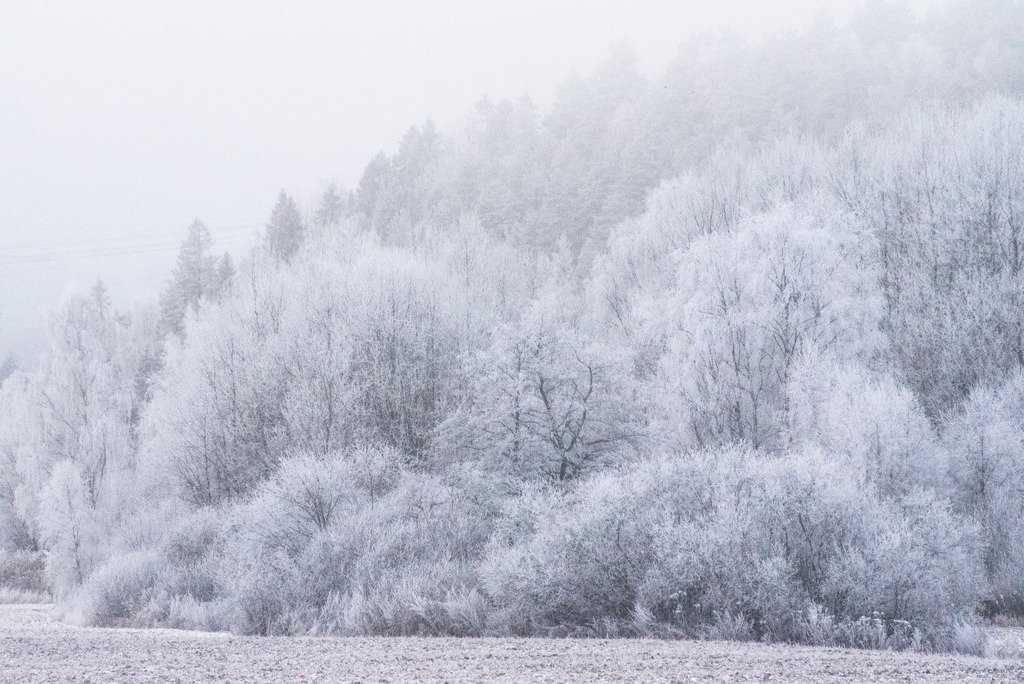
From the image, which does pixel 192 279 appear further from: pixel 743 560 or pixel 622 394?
pixel 743 560

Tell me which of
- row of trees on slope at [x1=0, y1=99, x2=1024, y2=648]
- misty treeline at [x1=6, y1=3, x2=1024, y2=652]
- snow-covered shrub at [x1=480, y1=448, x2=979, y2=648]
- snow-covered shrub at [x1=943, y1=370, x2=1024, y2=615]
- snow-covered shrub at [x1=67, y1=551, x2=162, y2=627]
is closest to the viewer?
snow-covered shrub at [x1=480, y1=448, x2=979, y2=648]

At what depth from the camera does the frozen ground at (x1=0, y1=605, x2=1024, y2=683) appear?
9.88 meters

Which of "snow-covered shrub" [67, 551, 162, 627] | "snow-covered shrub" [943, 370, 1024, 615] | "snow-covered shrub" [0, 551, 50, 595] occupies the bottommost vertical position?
"snow-covered shrub" [0, 551, 50, 595]

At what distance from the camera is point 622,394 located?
31.8 meters

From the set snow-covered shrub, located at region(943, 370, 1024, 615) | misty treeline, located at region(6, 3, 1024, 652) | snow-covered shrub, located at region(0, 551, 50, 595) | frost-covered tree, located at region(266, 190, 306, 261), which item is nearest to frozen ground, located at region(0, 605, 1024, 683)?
misty treeline, located at region(6, 3, 1024, 652)

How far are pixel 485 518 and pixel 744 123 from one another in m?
45.0

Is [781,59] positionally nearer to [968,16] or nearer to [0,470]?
[968,16]

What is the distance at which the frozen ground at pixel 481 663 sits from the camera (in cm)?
988

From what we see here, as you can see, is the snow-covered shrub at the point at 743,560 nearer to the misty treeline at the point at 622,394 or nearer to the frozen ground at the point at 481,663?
the misty treeline at the point at 622,394

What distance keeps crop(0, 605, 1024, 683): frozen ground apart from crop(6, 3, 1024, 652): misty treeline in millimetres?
3314

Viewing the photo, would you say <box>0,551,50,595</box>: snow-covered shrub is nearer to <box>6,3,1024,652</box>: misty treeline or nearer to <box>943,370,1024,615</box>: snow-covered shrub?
<box>6,3,1024,652</box>: misty treeline

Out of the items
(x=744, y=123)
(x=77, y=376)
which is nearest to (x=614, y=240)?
(x=744, y=123)

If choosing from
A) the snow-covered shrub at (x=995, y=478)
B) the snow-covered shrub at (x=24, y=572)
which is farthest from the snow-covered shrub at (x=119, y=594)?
the snow-covered shrub at (x=995, y=478)

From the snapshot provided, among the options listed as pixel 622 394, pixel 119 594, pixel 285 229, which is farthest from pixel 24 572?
pixel 285 229
